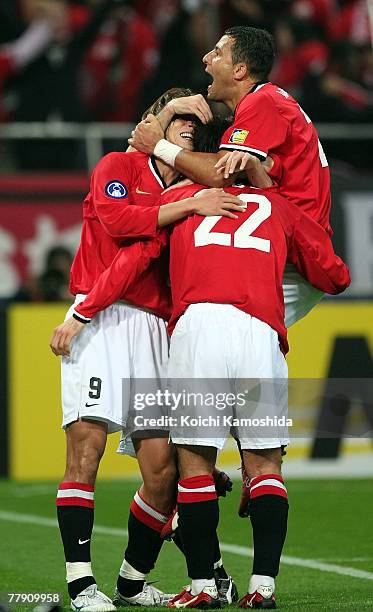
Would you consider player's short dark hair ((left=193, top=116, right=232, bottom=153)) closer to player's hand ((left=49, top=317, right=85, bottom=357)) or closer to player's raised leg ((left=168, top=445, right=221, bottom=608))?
player's hand ((left=49, top=317, right=85, bottom=357))

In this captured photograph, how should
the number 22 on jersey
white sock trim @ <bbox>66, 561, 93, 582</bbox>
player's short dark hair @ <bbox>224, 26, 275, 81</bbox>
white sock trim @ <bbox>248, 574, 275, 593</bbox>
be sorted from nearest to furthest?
white sock trim @ <bbox>248, 574, 275, 593</bbox>, the number 22 on jersey, white sock trim @ <bbox>66, 561, 93, 582</bbox>, player's short dark hair @ <bbox>224, 26, 275, 81</bbox>

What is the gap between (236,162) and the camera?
471 cm

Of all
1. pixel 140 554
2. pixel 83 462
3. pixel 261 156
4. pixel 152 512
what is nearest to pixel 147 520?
pixel 152 512

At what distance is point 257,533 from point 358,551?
1.99m

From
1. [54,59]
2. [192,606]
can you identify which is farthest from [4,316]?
[192,606]

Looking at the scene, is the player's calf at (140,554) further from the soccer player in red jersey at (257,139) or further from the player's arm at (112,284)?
the soccer player in red jersey at (257,139)

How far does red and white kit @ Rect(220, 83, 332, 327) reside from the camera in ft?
15.6

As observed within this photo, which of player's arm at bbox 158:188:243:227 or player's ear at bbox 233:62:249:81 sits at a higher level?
player's ear at bbox 233:62:249:81

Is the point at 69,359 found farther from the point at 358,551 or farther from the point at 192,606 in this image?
the point at 358,551

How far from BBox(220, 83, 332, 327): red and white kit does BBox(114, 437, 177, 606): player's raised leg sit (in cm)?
79

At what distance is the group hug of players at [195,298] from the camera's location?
15.3 feet

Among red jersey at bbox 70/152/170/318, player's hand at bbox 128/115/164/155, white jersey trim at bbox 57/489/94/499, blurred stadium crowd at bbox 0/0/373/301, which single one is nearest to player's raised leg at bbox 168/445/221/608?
white jersey trim at bbox 57/489/94/499

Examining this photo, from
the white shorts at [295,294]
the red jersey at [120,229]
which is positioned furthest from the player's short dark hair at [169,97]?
the white shorts at [295,294]

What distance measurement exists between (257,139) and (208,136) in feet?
1.53
